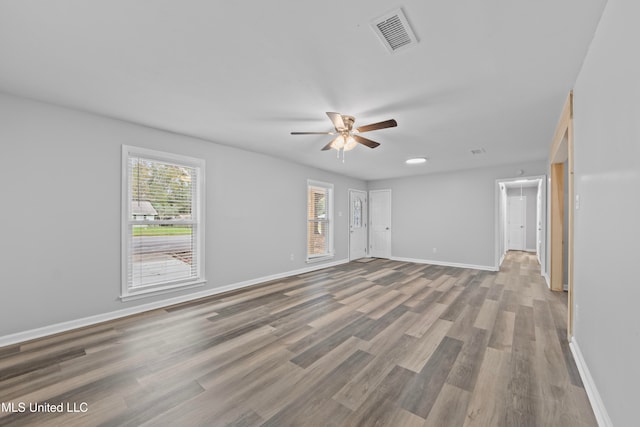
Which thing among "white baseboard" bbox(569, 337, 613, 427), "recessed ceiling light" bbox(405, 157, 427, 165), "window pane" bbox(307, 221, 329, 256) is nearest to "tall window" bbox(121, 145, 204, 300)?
"window pane" bbox(307, 221, 329, 256)

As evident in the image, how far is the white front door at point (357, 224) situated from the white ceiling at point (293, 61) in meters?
4.02

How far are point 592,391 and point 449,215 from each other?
16.8 feet

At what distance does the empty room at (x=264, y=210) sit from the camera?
5.02 ft

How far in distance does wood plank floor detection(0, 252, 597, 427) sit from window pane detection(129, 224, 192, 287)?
517mm

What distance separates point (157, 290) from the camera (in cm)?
346

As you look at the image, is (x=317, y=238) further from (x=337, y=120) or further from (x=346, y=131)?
(x=337, y=120)

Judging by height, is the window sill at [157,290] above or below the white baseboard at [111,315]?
above

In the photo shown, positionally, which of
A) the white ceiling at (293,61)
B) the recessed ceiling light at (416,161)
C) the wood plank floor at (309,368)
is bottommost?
the wood plank floor at (309,368)

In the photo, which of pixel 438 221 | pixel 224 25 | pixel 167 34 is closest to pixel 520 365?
pixel 224 25

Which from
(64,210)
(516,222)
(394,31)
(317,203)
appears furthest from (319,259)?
(516,222)

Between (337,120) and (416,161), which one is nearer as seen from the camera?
(337,120)

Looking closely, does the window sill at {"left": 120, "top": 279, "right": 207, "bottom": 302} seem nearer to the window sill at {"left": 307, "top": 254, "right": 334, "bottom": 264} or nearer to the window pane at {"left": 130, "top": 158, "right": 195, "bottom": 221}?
the window pane at {"left": 130, "top": 158, "right": 195, "bottom": 221}

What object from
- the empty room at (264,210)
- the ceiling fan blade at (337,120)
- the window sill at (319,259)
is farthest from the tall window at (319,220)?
the ceiling fan blade at (337,120)

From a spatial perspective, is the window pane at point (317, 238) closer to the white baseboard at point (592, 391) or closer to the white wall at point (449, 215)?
the white wall at point (449, 215)
